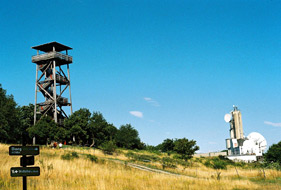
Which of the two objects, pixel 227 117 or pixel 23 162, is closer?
pixel 23 162

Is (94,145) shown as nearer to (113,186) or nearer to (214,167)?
(214,167)

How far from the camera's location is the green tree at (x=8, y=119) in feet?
→ 160

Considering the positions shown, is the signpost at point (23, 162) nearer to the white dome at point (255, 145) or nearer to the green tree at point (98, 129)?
the green tree at point (98, 129)

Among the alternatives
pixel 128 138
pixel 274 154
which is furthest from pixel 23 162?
pixel 128 138

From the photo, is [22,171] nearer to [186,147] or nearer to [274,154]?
[274,154]

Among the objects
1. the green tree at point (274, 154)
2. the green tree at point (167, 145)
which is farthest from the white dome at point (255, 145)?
the green tree at point (167, 145)

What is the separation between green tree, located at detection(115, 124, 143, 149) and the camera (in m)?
71.5

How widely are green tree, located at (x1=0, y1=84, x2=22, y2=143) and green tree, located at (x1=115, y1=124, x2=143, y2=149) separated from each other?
24.9m

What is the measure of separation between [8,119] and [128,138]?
1186 inches

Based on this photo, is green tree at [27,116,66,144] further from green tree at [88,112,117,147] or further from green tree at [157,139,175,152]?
green tree at [157,139,175,152]

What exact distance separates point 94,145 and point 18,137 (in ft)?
52.7

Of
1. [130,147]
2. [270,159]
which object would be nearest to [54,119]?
[130,147]

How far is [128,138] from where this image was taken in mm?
71625

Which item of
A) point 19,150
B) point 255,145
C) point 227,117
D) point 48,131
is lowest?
point 255,145
